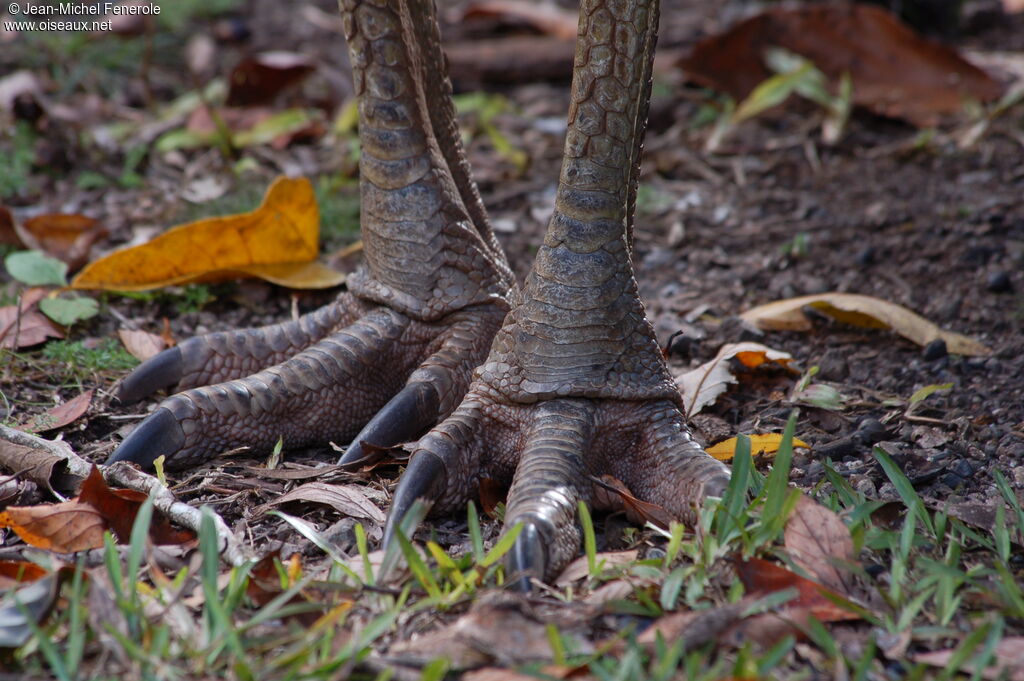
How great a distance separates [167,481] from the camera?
2.58 metres

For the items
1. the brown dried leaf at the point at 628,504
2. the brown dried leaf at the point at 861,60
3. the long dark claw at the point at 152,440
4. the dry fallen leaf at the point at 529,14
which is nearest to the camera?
the brown dried leaf at the point at 628,504

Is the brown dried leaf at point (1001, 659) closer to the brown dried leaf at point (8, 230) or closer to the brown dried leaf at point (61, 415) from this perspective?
the brown dried leaf at point (61, 415)

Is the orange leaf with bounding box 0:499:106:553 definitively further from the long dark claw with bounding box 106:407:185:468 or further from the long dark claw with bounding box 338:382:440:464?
the long dark claw with bounding box 338:382:440:464

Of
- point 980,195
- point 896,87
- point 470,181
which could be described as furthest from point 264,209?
point 896,87

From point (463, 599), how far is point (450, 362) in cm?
101

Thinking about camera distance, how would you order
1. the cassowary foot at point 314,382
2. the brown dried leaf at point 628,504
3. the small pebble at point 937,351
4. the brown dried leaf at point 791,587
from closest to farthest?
the brown dried leaf at point 791,587 → the brown dried leaf at point 628,504 → the cassowary foot at point 314,382 → the small pebble at point 937,351

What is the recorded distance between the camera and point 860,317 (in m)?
3.48

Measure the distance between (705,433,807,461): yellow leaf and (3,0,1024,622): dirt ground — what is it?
0.07 m

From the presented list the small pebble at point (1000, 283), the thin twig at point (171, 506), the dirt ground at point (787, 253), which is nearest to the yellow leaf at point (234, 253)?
the dirt ground at point (787, 253)

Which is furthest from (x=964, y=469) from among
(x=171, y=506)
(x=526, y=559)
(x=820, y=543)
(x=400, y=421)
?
(x=171, y=506)

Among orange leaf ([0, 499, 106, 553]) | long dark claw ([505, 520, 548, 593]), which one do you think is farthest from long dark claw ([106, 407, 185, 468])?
long dark claw ([505, 520, 548, 593])

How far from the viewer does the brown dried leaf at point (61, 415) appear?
110 inches

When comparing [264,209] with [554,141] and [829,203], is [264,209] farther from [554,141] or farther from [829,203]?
[829,203]

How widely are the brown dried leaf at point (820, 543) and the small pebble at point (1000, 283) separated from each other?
200 centimetres
